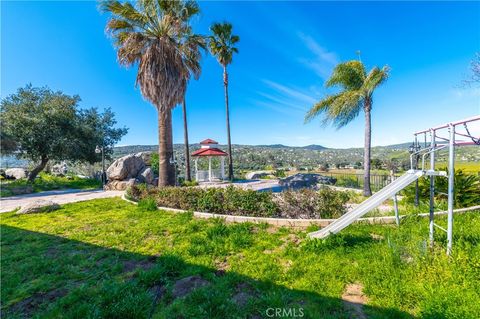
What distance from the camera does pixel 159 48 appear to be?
952 centimetres

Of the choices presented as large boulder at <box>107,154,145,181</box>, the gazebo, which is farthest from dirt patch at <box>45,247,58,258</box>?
the gazebo

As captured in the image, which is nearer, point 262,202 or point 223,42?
point 262,202

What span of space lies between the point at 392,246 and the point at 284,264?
1.71m

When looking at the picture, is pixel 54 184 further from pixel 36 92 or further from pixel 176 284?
pixel 176 284

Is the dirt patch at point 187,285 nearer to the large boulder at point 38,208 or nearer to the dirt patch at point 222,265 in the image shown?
the dirt patch at point 222,265

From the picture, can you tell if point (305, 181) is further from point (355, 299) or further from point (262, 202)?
point (355, 299)

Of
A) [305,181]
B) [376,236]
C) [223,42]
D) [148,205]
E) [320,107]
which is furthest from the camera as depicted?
[223,42]

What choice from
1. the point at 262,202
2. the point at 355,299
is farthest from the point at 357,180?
the point at 355,299

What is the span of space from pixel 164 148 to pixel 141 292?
7.77 metres

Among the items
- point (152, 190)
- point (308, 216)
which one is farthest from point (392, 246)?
point (152, 190)

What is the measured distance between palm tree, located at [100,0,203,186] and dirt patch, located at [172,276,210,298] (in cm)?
748

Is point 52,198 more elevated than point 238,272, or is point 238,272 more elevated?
point 238,272

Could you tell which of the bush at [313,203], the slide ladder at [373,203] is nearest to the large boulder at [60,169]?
the bush at [313,203]

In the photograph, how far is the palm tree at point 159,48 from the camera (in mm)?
9430
